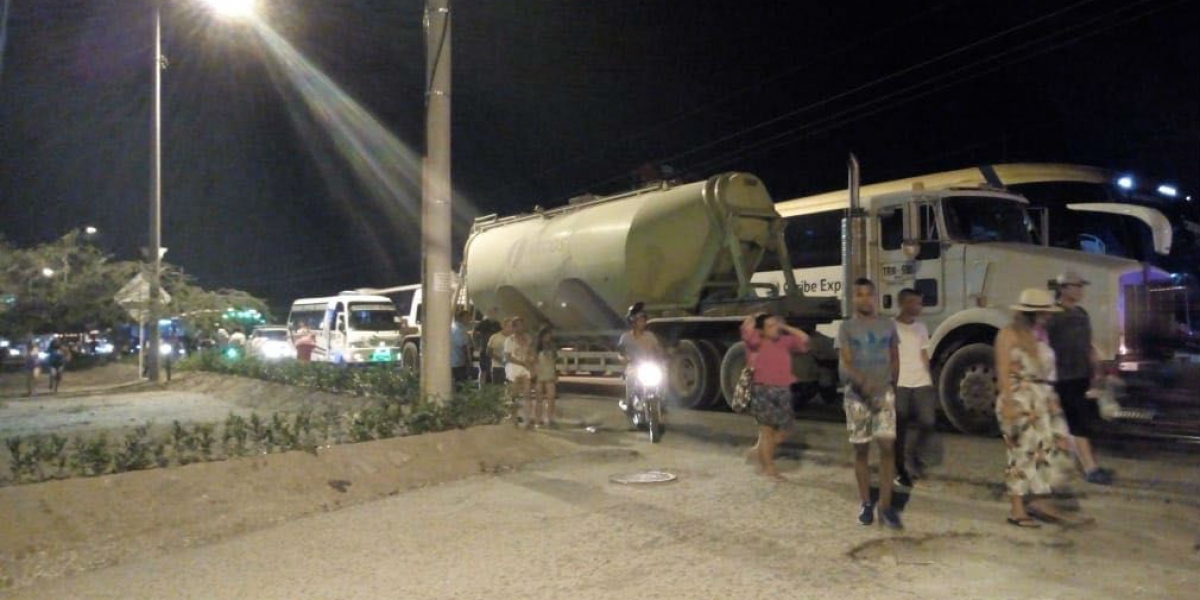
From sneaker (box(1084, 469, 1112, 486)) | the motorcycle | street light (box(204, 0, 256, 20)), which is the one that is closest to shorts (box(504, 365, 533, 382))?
the motorcycle

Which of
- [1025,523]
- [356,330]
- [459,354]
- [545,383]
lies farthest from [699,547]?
[356,330]

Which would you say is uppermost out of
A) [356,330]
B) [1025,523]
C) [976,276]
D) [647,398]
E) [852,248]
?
[852,248]

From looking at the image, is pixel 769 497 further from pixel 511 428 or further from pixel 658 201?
pixel 658 201

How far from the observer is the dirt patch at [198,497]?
6832 millimetres

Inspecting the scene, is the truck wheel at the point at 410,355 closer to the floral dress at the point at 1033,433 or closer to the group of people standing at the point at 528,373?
the group of people standing at the point at 528,373

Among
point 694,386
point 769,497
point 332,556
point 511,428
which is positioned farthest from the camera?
point 694,386

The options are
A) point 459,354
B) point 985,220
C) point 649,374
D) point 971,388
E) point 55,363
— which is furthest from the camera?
point 55,363

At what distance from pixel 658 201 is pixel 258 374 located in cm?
895

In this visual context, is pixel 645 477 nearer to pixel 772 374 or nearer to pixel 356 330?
pixel 772 374

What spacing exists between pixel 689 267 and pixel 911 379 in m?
7.52

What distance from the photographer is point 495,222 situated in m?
20.1

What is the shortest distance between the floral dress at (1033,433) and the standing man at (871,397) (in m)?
0.78

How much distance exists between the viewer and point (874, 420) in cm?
698

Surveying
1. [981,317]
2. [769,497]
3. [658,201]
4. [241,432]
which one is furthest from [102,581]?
[658,201]
